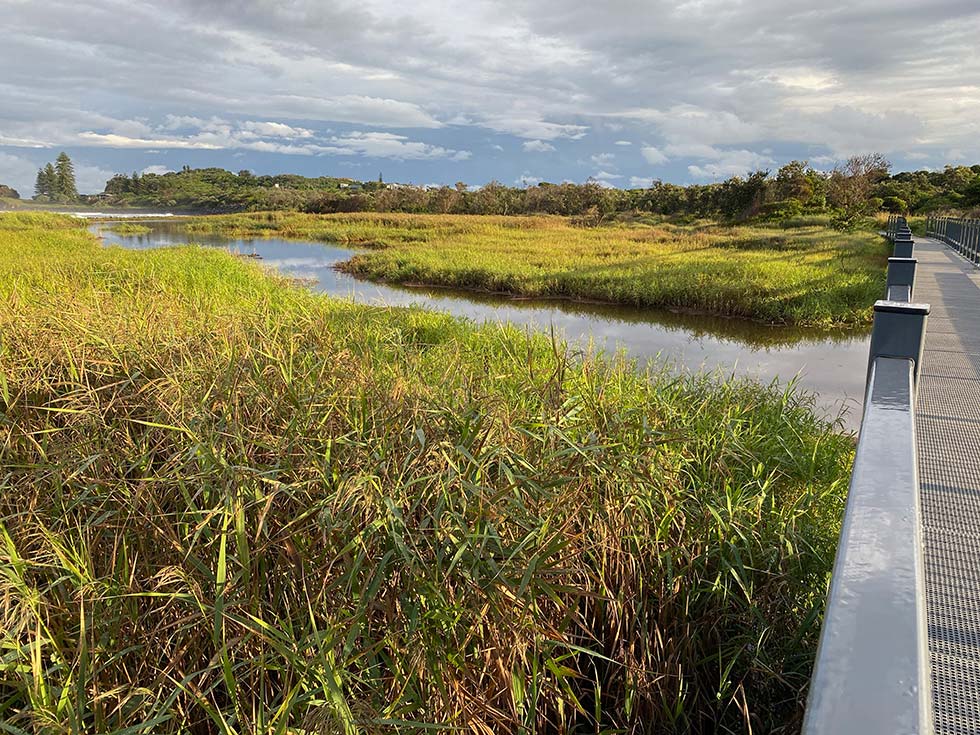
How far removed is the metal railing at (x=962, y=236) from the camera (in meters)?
11.6

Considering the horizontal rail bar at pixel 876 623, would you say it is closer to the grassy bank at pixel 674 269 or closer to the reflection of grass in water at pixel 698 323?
the reflection of grass in water at pixel 698 323

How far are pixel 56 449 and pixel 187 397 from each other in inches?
21.7

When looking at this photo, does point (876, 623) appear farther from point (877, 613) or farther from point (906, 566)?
point (906, 566)

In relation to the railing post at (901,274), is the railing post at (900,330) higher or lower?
lower

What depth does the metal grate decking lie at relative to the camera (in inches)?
65.1

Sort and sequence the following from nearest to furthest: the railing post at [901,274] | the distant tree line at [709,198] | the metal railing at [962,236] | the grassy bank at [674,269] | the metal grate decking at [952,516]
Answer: the metal grate decking at [952,516] → the railing post at [901,274] → the metal railing at [962,236] → the grassy bank at [674,269] → the distant tree line at [709,198]

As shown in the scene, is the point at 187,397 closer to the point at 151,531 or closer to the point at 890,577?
the point at 151,531

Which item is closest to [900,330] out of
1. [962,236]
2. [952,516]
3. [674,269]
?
[952,516]

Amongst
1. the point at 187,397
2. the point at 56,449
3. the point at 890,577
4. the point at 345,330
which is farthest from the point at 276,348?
the point at 890,577

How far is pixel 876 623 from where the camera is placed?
3.65ft

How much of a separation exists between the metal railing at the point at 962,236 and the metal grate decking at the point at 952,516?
26.6 feet

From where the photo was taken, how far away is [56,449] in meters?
2.80

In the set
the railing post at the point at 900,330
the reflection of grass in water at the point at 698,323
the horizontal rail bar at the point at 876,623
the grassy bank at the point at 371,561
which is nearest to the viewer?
the horizontal rail bar at the point at 876,623

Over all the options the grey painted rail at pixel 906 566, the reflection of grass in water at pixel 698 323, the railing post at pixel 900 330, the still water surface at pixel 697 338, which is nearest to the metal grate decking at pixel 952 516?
the grey painted rail at pixel 906 566
